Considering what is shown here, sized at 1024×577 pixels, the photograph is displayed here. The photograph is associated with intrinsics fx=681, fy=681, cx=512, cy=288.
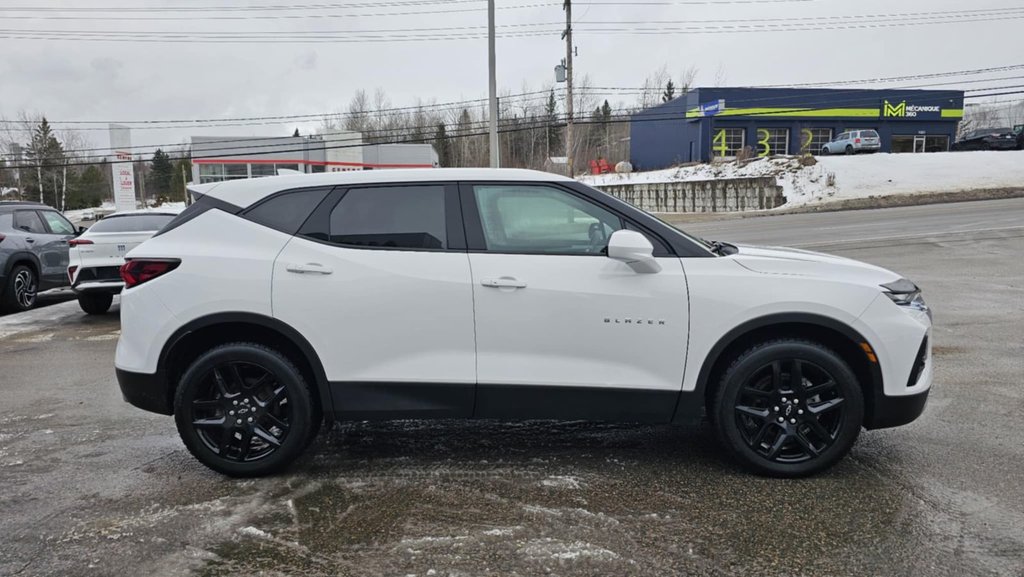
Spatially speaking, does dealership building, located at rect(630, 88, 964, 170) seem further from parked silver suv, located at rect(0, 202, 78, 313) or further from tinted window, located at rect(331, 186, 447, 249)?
tinted window, located at rect(331, 186, 447, 249)

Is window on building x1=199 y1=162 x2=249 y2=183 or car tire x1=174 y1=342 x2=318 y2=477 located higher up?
window on building x1=199 y1=162 x2=249 y2=183

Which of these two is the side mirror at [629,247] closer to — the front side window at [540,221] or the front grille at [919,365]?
the front side window at [540,221]

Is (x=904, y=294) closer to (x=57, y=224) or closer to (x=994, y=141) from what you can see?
(x=57, y=224)

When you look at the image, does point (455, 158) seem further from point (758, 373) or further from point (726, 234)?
point (758, 373)

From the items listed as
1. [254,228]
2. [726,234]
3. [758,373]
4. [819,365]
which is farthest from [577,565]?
[726,234]

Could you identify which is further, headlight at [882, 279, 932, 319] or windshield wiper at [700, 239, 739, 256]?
windshield wiper at [700, 239, 739, 256]

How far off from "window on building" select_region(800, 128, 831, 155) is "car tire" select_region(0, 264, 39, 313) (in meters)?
49.3

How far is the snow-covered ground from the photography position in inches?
1281

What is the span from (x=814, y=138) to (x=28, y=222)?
50.6 metres

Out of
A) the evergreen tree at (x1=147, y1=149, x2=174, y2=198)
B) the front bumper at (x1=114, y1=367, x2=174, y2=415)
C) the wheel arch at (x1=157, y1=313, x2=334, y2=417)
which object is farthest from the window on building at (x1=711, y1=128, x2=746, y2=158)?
the evergreen tree at (x1=147, y1=149, x2=174, y2=198)

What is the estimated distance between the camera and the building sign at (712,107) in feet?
156

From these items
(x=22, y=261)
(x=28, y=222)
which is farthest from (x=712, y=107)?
(x=22, y=261)

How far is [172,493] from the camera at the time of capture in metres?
3.83

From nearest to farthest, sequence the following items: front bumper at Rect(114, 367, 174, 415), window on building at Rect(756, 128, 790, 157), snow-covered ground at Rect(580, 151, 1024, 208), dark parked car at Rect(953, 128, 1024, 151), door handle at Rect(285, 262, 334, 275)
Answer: door handle at Rect(285, 262, 334, 275)
front bumper at Rect(114, 367, 174, 415)
snow-covered ground at Rect(580, 151, 1024, 208)
dark parked car at Rect(953, 128, 1024, 151)
window on building at Rect(756, 128, 790, 157)
